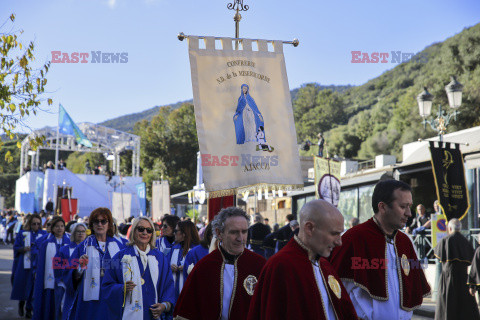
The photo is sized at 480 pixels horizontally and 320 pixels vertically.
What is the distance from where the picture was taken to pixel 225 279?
4734 millimetres

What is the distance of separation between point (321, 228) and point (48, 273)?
7782mm

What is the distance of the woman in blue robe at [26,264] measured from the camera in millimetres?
11594

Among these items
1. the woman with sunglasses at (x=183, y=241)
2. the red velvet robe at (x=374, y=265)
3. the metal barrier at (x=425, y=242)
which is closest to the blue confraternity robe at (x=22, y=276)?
the woman with sunglasses at (x=183, y=241)

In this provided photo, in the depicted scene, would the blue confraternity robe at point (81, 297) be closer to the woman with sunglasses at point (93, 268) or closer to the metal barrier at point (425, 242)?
the woman with sunglasses at point (93, 268)

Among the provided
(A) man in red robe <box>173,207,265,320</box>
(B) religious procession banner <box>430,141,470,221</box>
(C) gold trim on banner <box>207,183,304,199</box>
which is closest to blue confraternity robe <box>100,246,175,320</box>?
(C) gold trim on banner <box>207,183,304,199</box>

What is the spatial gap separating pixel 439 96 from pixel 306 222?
127 feet

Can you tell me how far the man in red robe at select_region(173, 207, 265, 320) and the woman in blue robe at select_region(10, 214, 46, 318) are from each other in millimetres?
7746

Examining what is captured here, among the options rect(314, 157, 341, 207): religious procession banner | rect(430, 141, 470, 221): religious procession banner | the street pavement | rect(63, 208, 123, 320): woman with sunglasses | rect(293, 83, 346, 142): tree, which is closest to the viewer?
rect(63, 208, 123, 320): woman with sunglasses

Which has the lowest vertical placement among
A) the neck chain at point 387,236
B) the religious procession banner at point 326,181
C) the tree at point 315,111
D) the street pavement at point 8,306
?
the street pavement at point 8,306

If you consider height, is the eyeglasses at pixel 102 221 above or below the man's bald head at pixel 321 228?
above

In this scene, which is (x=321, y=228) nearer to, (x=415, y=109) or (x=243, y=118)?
(x=243, y=118)

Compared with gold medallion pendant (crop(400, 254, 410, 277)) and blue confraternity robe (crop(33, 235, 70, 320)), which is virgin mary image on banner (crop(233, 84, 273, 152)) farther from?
blue confraternity robe (crop(33, 235, 70, 320))

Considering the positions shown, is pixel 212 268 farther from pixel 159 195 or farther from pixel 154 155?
pixel 154 155

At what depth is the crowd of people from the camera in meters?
3.38
